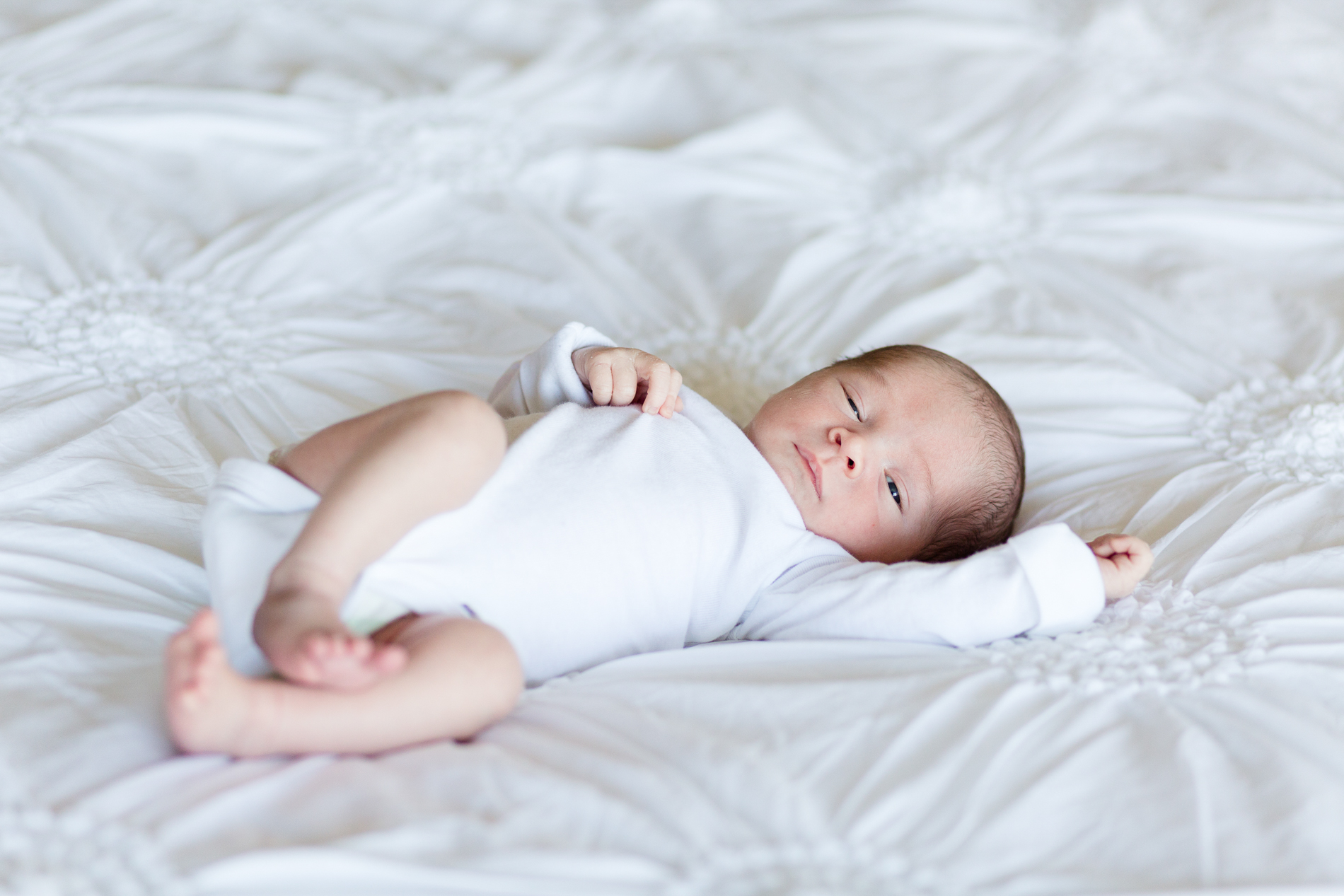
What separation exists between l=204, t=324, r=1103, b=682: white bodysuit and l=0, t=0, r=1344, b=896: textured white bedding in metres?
0.04

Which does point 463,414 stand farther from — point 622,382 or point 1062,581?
point 1062,581

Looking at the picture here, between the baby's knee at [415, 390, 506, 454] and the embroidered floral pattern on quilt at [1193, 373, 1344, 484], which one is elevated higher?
the baby's knee at [415, 390, 506, 454]

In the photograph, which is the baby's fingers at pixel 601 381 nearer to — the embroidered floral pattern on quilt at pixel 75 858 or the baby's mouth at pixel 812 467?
the baby's mouth at pixel 812 467

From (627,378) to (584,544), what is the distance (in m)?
0.24

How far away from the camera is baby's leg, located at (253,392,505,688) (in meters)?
0.79

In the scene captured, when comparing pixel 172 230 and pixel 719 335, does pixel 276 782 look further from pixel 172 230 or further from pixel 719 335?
pixel 172 230

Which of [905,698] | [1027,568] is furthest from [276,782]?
[1027,568]

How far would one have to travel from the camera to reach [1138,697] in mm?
947

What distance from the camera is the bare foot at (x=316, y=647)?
2.53 ft

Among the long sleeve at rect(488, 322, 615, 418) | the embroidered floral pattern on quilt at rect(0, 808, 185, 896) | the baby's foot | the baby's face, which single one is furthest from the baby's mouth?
the embroidered floral pattern on quilt at rect(0, 808, 185, 896)

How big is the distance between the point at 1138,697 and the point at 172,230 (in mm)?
1234

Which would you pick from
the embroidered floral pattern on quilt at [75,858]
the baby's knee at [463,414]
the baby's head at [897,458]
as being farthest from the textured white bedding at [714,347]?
the baby's knee at [463,414]

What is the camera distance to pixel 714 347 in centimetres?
143

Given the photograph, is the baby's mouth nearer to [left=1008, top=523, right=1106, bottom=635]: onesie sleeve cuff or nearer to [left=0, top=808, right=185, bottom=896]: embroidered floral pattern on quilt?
[left=1008, top=523, right=1106, bottom=635]: onesie sleeve cuff
